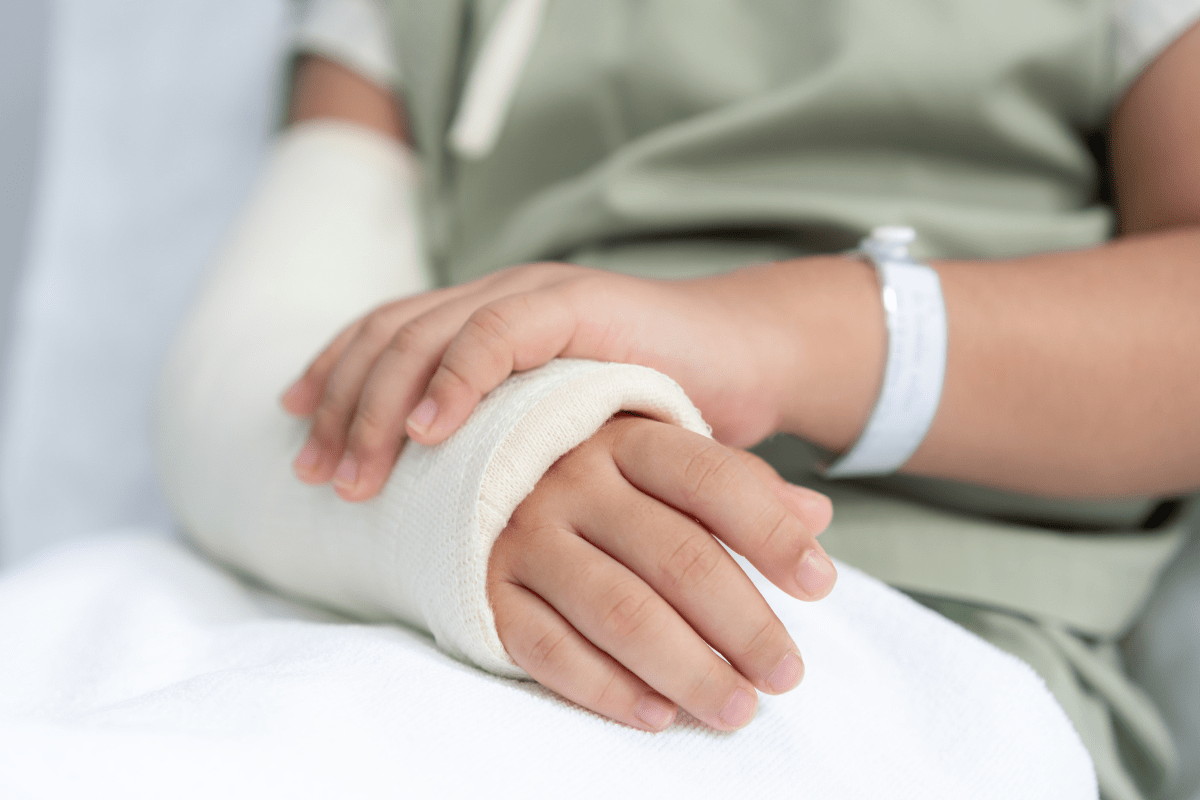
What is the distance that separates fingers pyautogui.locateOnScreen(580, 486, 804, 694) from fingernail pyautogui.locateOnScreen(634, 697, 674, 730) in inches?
1.4

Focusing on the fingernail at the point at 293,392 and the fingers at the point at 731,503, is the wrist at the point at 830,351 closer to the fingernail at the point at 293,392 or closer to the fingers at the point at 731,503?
the fingers at the point at 731,503

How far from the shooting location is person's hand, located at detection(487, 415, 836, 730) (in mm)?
378

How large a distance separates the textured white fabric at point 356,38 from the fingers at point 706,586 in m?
0.64

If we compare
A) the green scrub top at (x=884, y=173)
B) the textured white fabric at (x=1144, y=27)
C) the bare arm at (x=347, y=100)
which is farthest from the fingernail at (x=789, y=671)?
the bare arm at (x=347, y=100)

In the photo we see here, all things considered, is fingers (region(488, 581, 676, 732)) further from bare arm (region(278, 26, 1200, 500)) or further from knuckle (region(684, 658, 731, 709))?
bare arm (region(278, 26, 1200, 500))

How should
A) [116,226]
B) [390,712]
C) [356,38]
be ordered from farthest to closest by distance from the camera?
1. [116,226]
2. [356,38]
3. [390,712]

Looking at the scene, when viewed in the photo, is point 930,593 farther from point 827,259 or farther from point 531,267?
point 531,267

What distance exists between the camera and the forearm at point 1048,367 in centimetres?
53

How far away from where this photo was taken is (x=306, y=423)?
21.5 inches

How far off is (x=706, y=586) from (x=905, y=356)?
23 centimetres

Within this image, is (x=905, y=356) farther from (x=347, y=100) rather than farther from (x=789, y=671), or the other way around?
(x=347, y=100)

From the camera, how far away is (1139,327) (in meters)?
0.53

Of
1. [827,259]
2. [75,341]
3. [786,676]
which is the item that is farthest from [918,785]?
[75,341]

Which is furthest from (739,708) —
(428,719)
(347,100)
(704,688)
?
(347,100)
